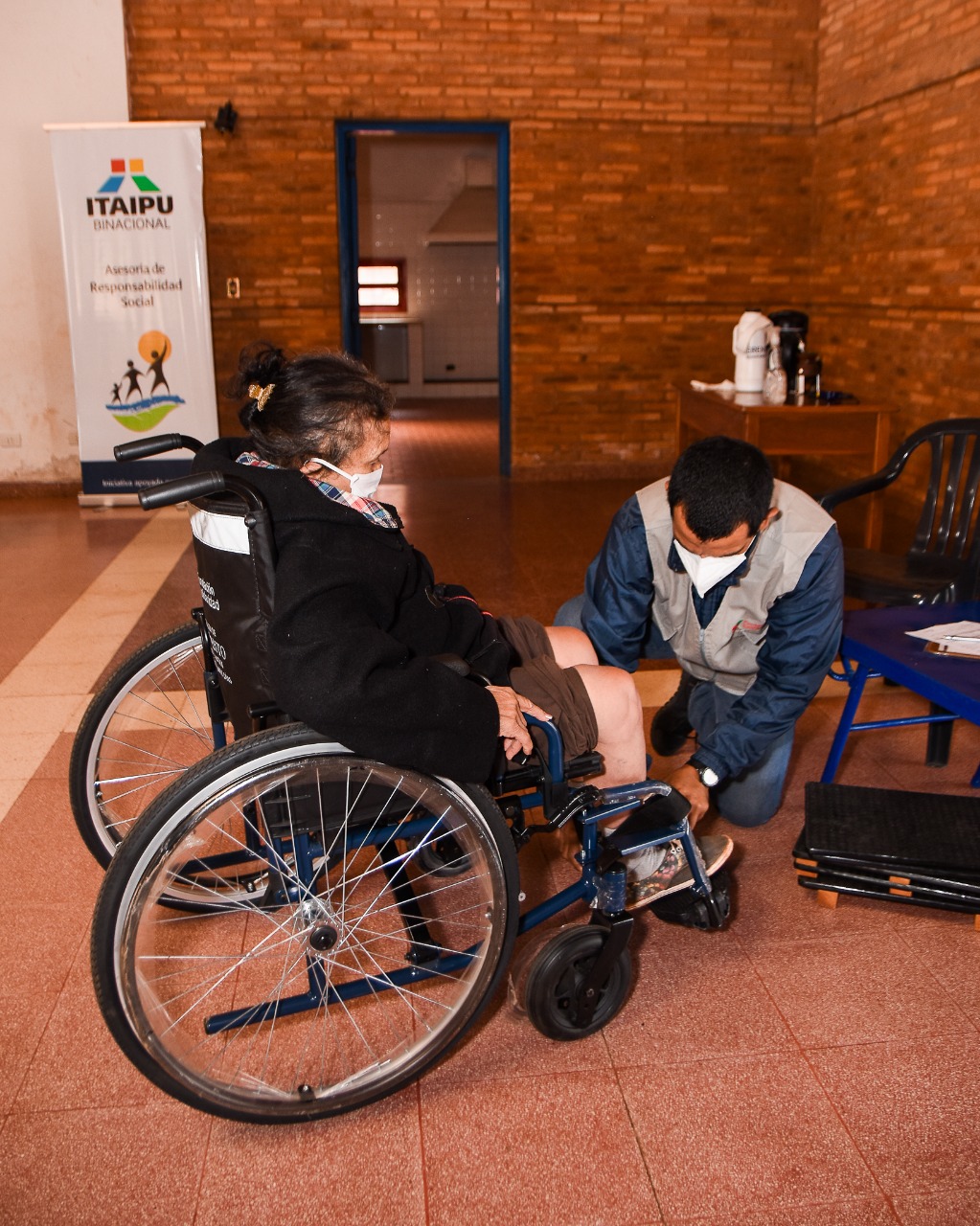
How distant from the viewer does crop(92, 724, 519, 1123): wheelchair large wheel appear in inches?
Result: 53.5

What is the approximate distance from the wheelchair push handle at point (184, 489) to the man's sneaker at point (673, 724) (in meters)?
1.41

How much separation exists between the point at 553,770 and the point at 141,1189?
2.65 ft

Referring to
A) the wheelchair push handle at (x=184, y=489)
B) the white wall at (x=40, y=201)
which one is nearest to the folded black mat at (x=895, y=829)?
the wheelchair push handle at (x=184, y=489)

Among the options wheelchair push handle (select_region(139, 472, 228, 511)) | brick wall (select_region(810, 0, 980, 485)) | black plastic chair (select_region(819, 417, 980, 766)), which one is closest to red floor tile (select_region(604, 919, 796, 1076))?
wheelchair push handle (select_region(139, 472, 228, 511))

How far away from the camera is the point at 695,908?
1931 mm

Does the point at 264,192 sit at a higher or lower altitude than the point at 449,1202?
higher

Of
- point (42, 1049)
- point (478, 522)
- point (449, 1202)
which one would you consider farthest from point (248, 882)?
point (478, 522)

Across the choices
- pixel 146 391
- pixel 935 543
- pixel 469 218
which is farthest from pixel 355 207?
pixel 469 218

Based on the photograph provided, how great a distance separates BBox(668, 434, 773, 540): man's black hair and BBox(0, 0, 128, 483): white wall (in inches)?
202

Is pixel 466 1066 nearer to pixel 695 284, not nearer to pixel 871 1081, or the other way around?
pixel 871 1081

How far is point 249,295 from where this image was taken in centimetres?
610

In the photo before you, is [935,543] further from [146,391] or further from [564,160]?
[146,391]

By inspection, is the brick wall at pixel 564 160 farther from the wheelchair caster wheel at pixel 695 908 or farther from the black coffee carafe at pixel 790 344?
the wheelchair caster wheel at pixel 695 908

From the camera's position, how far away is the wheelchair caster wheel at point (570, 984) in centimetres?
165
